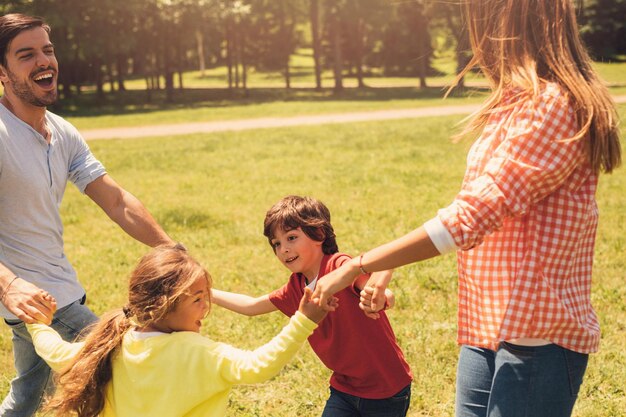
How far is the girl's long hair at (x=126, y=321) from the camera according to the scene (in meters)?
2.69

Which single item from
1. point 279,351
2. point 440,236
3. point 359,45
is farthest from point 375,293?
point 359,45

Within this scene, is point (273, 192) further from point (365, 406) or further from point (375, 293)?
point (375, 293)

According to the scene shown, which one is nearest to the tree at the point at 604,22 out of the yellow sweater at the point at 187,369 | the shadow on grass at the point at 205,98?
the shadow on grass at the point at 205,98

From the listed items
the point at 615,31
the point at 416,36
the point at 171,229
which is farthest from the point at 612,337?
the point at 416,36

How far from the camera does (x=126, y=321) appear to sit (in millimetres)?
2824

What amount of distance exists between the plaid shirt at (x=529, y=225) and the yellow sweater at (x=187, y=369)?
609mm

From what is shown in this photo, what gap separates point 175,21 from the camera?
3950 cm

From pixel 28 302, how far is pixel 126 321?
1.46 ft

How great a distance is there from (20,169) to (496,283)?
219cm

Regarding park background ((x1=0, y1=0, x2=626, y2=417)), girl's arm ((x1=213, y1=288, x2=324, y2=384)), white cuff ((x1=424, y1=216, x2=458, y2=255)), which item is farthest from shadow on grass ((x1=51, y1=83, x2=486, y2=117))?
white cuff ((x1=424, y1=216, x2=458, y2=255))

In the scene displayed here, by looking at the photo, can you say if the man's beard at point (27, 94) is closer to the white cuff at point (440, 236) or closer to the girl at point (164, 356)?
the girl at point (164, 356)

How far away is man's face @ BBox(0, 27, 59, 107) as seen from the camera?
11.6 ft

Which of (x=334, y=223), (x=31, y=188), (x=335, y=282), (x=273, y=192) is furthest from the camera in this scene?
(x=273, y=192)

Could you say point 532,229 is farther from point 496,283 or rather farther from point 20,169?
point 20,169
